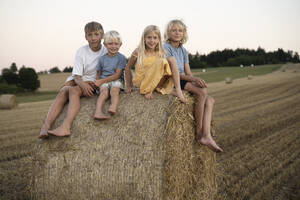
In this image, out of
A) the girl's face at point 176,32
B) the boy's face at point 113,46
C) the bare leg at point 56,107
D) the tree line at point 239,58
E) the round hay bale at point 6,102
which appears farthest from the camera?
the tree line at point 239,58

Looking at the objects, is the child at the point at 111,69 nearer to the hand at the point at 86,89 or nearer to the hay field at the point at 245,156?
the hand at the point at 86,89

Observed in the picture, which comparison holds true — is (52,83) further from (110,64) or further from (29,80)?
(110,64)

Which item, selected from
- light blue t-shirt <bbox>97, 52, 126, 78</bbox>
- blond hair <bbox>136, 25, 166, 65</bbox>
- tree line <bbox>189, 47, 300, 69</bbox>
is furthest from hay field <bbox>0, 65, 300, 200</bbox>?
tree line <bbox>189, 47, 300, 69</bbox>

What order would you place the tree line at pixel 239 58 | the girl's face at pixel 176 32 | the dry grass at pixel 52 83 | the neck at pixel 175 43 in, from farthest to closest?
the tree line at pixel 239 58 → the dry grass at pixel 52 83 → the neck at pixel 175 43 → the girl's face at pixel 176 32

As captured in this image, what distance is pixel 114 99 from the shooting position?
3875mm

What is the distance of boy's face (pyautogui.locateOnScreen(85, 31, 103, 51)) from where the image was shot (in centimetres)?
419

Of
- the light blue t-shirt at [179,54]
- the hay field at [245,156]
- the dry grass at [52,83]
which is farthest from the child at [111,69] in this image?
the dry grass at [52,83]

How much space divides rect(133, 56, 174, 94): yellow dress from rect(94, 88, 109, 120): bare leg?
1.43 feet

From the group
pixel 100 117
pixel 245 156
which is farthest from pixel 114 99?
pixel 245 156

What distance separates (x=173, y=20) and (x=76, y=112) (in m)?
1.87

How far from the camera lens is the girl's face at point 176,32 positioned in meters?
4.31

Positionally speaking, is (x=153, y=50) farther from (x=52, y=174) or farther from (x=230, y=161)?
(x=230, y=161)

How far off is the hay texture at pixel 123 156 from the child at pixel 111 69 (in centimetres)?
18

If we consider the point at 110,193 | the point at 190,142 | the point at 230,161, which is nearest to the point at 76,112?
the point at 110,193
